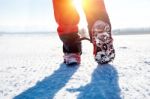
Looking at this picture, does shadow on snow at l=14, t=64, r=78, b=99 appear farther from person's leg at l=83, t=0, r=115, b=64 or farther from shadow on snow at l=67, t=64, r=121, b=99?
person's leg at l=83, t=0, r=115, b=64

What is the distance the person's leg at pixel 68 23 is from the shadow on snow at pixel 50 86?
0.29 metres

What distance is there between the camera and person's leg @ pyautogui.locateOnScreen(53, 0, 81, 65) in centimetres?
271

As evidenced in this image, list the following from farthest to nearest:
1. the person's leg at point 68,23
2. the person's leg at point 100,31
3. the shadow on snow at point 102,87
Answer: the person's leg at point 68,23, the person's leg at point 100,31, the shadow on snow at point 102,87

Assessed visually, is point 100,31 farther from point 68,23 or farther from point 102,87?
point 102,87

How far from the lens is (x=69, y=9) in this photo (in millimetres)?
2721

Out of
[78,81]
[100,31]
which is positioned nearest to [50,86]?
[78,81]

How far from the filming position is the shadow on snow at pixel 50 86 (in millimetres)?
1702

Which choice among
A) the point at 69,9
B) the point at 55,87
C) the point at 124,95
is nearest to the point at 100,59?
the point at 69,9

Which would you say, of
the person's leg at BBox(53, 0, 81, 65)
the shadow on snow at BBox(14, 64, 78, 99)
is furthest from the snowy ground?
the person's leg at BBox(53, 0, 81, 65)

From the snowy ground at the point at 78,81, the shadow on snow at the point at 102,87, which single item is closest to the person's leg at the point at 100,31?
the snowy ground at the point at 78,81

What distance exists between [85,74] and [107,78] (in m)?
0.23

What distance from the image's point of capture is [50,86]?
1.92 metres

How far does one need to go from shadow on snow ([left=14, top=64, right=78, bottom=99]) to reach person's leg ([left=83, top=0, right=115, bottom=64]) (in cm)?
25

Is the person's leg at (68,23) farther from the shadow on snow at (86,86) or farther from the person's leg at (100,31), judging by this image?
the shadow on snow at (86,86)
